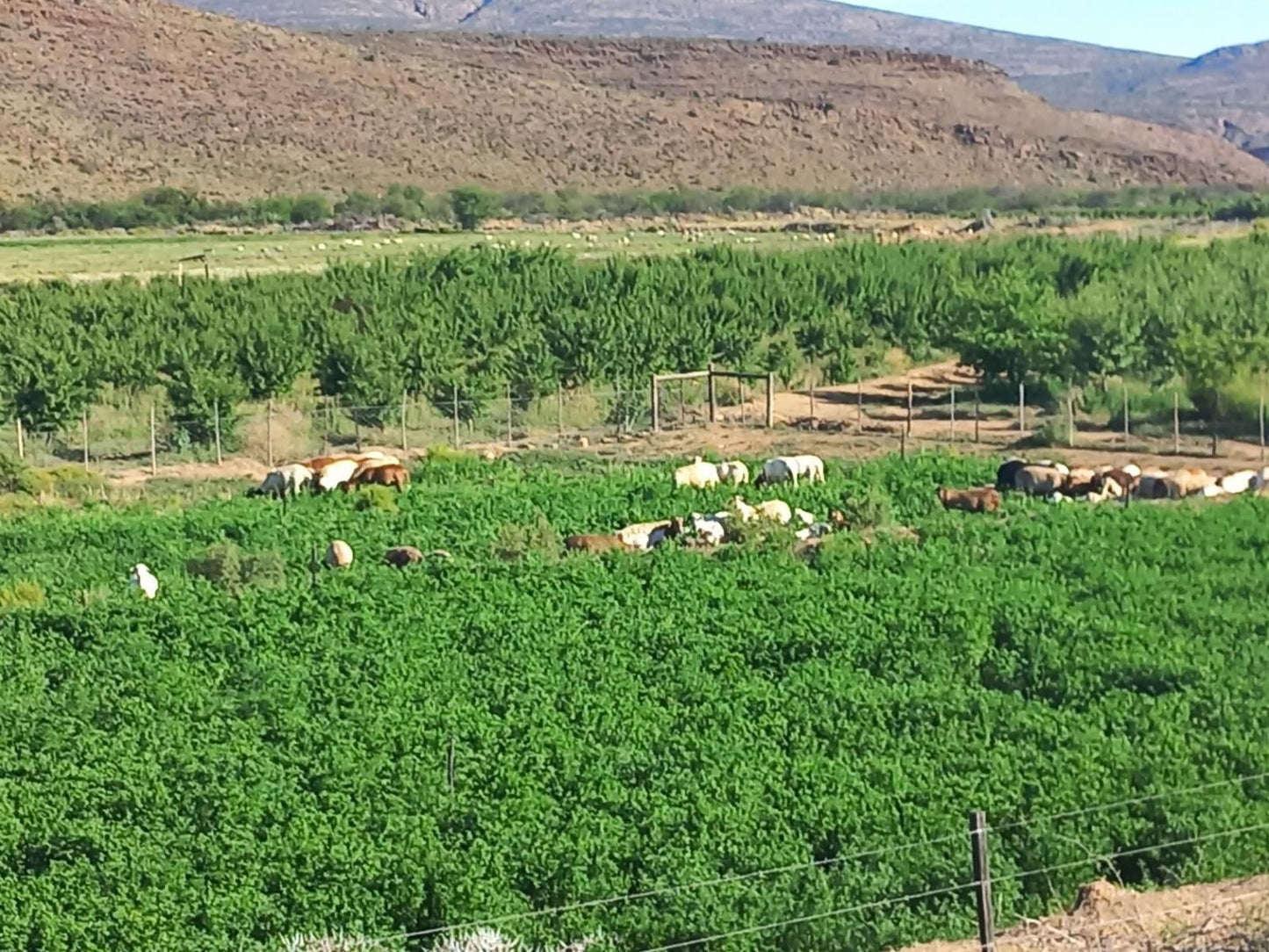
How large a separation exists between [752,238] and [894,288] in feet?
109

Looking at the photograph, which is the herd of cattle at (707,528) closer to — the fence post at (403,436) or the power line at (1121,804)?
the fence post at (403,436)

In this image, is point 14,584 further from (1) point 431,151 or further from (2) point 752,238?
(1) point 431,151

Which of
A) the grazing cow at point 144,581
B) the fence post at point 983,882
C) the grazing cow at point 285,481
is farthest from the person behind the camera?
the grazing cow at point 285,481

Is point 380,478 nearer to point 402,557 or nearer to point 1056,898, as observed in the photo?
point 402,557

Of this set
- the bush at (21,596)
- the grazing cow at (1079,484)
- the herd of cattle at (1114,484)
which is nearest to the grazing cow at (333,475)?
the bush at (21,596)

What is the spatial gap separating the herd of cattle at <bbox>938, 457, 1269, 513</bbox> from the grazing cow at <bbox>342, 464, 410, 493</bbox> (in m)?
8.39

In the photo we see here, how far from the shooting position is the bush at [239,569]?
21.9 m

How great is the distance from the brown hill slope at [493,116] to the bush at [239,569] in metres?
69.3

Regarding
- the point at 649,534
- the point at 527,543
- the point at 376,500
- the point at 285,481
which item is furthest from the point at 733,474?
the point at 285,481

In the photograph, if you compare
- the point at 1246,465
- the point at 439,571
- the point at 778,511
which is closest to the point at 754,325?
the point at 1246,465

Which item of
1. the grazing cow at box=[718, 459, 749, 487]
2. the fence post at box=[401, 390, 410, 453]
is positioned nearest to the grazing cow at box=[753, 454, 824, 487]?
the grazing cow at box=[718, 459, 749, 487]

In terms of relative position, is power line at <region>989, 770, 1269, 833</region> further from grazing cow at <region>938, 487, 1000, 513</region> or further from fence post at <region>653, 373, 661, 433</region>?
fence post at <region>653, 373, 661, 433</region>

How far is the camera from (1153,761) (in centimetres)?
1420

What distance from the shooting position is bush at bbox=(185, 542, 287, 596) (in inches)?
861
